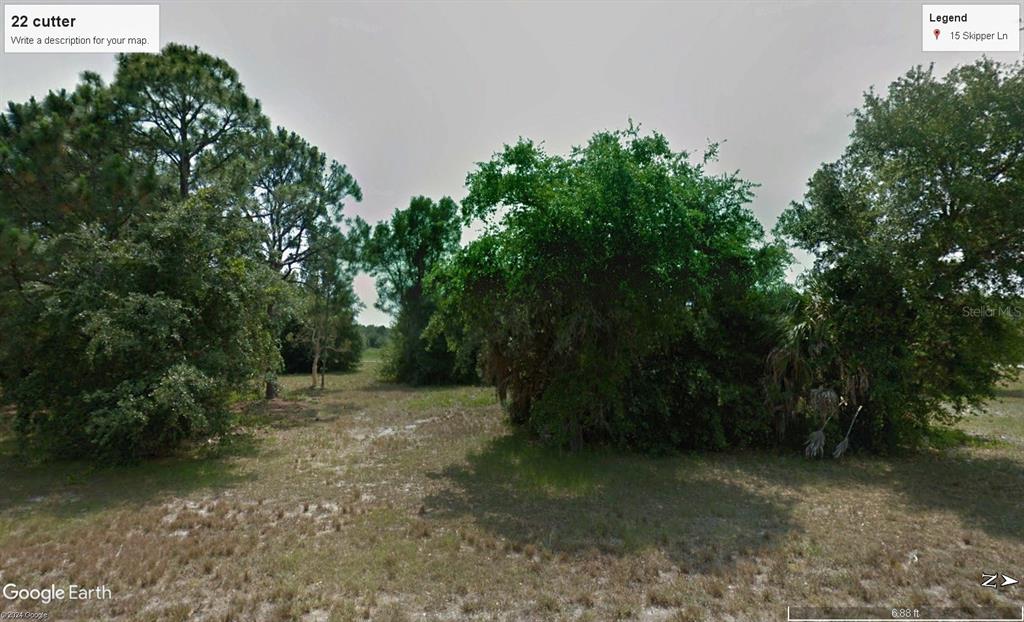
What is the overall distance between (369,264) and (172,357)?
2051 centimetres

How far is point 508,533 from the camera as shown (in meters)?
5.69

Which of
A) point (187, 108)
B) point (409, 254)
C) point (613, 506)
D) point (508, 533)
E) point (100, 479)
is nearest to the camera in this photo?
point (508, 533)

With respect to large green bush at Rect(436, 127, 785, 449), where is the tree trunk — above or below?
above

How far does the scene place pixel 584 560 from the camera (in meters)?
4.92

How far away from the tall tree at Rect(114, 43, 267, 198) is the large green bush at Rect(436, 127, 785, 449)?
34.9ft

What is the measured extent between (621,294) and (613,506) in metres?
3.64

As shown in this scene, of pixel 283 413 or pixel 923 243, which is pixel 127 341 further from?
pixel 923 243

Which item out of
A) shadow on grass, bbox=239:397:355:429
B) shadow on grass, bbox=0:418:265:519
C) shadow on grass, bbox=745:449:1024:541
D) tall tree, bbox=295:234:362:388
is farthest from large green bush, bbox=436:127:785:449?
tall tree, bbox=295:234:362:388

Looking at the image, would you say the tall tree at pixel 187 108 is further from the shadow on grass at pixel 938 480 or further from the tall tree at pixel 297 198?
the shadow on grass at pixel 938 480

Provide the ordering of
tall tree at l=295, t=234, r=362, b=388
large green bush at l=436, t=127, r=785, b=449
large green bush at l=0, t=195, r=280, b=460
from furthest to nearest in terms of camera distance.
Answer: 1. tall tree at l=295, t=234, r=362, b=388
2. large green bush at l=0, t=195, r=280, b=460
3. large green bush at l=436, t=127, r=785, b=449

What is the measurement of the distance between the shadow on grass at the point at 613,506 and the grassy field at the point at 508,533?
4 centimetres

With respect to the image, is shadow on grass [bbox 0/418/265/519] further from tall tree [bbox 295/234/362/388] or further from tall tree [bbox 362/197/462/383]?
tall tree [bbox 362/197/462/383]

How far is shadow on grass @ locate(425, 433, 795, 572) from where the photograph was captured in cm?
536

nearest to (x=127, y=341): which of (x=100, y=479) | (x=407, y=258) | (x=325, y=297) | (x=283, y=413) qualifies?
(x=100, y=479)
